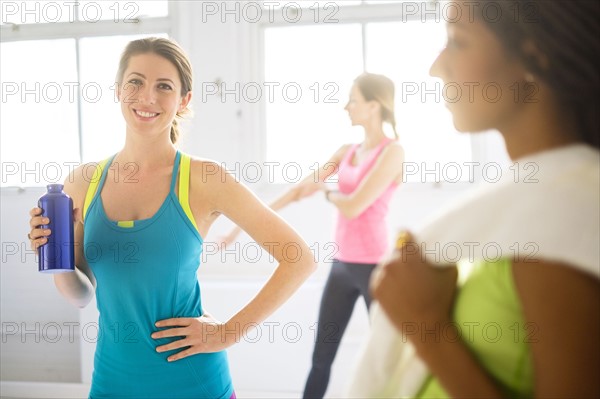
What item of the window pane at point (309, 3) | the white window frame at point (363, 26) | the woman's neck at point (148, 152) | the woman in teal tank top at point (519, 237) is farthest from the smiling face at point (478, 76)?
the window pane at point (309, 3)

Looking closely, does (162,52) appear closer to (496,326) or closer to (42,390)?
(496,326)

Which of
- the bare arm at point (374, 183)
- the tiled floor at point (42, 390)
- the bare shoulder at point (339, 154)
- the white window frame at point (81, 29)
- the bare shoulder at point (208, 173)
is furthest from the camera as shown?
the white window frame at point (81, 29)

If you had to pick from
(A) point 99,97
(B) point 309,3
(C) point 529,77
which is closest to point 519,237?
(C) point 529,77

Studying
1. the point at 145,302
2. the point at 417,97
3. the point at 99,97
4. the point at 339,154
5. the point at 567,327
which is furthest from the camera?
the point at 99,97

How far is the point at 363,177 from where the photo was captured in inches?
95.3

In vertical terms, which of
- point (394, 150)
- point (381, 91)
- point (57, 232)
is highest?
point (381, 91)

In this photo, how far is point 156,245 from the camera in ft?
3.93

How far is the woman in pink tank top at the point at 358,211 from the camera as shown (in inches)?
91.5

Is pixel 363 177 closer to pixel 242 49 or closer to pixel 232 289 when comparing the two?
pixel 232 289

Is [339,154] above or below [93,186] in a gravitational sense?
above

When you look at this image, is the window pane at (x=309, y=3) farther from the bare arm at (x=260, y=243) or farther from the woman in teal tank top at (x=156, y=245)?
the bare arm at (x=260, y=243)

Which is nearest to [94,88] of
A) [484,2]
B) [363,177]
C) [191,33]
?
[191,33]

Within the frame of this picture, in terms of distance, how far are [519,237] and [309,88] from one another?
9.10 ft

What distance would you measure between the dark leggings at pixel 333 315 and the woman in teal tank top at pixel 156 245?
96 centimetres
